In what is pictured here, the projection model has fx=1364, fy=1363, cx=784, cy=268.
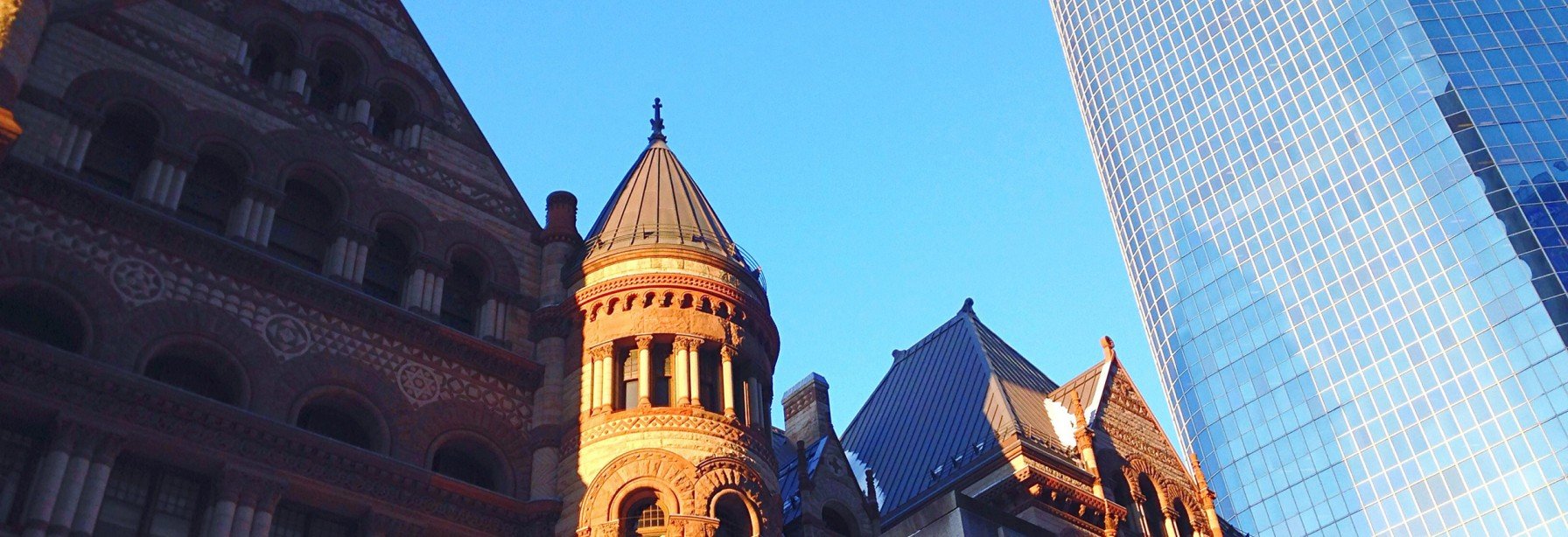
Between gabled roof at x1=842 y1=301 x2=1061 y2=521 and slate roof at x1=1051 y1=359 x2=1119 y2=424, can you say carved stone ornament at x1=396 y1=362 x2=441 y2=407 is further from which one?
slate roof at x1=1051 y1=359 x2=1119 y2=424

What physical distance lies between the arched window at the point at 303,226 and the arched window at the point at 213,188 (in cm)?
88

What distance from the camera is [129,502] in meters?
19.8

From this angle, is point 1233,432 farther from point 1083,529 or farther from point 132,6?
point 132,6

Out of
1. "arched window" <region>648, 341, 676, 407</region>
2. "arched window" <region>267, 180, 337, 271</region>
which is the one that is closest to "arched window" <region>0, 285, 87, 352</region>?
"arched window" <region>267, 180, 337, 271</region>

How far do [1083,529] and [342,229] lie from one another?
60.6 feet


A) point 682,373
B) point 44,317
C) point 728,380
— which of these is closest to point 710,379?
point 728,380

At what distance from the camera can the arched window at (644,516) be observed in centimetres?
2425

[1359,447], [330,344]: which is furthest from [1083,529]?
[1359,447]

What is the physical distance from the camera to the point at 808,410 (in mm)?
37594

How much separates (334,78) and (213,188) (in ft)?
17.5

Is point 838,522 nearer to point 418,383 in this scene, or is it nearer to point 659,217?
point 659,217

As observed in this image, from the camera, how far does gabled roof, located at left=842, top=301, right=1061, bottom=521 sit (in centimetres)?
3522

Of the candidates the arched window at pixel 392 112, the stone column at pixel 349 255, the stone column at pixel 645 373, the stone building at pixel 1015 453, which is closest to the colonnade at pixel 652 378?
the stone column at pixel 645 373

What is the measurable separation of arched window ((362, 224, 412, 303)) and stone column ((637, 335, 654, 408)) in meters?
4.72
